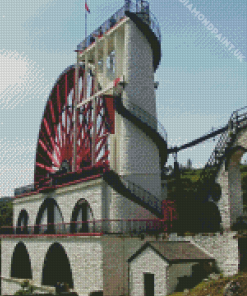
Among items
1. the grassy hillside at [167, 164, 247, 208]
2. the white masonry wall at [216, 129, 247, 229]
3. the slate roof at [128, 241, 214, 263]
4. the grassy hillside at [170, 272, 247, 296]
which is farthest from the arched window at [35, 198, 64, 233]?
the grassy hillside at [170, 272, 247, 296]

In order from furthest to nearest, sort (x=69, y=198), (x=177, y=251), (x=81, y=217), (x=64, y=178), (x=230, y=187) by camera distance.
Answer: (x=64, y=178)
(x=69, y=198)
(x=81, y=217)
(x=230, y=187)
(x=177, y=251)

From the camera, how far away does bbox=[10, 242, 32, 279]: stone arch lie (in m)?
30.0

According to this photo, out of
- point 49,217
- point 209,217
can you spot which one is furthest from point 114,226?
point 49,217

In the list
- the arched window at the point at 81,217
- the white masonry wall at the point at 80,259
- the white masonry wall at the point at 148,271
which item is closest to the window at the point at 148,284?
the white masonry wall at the point at 148,271

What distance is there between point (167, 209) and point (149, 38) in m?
12.8

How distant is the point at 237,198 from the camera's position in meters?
19.2

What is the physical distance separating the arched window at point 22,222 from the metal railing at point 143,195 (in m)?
11.1

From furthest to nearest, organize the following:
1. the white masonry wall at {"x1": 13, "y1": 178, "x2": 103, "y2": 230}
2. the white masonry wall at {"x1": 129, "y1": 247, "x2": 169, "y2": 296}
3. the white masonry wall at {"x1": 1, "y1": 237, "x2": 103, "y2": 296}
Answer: the white masonry wall at {"x1": 13, "y1": 178, "x2": 103, "y2": 230} → the white masonry wall at {"x1": 1, "y1": 237, "x2": 103, "y2": 296} → the white masonry wall at {"x1": 129, "y1": 247, "x2": 169, "y2": 296}

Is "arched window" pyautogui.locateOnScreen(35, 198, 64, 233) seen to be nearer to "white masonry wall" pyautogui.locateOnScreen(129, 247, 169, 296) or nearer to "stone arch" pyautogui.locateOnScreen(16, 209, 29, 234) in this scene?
"stone arch" pyautogui.locateOnScreen(16, 209, 29, 234)

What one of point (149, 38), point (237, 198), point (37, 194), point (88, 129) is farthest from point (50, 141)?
point (237, 198)

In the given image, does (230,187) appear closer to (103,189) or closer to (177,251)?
(177,251)

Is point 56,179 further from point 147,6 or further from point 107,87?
point 147,6

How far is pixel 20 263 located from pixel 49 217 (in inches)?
221

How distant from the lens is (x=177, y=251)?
59.2 ft
